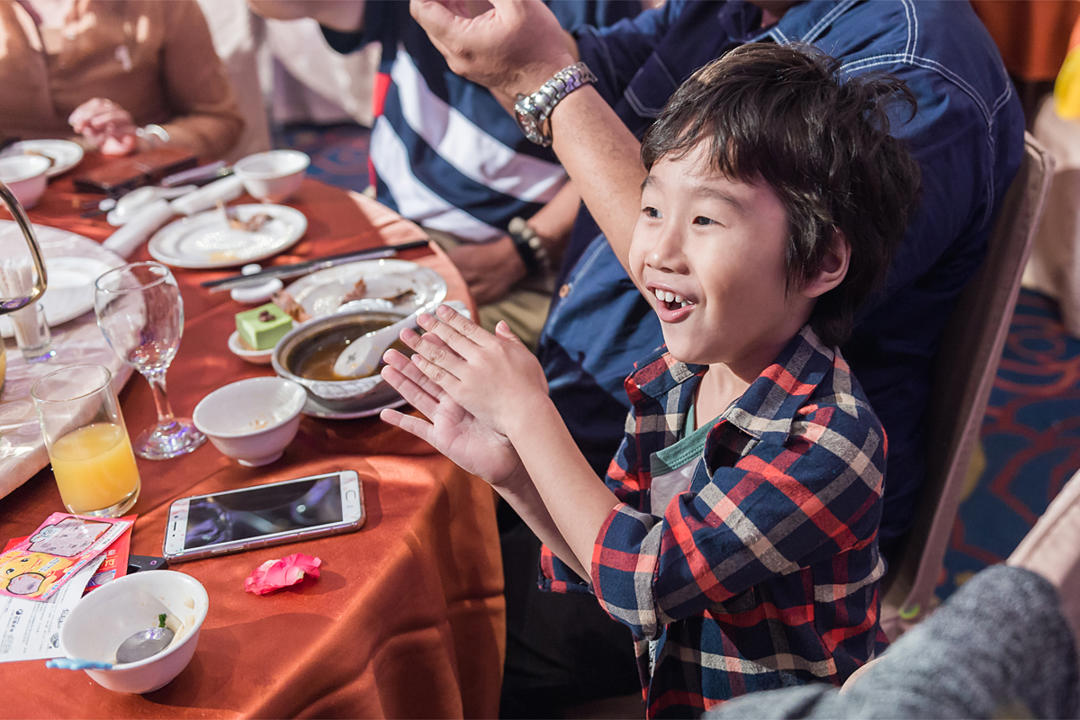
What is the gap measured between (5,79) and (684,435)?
2244 millimetres

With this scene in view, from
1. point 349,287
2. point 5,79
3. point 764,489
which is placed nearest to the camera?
point 764,489

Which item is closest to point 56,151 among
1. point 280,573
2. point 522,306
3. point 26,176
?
point 26,176

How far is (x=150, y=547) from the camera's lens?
0.96m

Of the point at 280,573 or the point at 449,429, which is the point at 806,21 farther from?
the point at 280,573

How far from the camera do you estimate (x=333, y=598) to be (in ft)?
2.91

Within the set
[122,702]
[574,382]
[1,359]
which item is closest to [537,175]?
[574,382]

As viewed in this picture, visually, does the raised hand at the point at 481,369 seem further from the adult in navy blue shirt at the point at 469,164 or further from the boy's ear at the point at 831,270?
the adult in navy blue shirt at the point at 469,164

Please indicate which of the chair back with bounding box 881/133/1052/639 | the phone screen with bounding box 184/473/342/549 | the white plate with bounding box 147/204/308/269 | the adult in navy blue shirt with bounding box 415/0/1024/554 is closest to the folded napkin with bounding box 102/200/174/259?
the white plate with bounding box 147/204/308/269

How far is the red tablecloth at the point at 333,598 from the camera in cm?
80

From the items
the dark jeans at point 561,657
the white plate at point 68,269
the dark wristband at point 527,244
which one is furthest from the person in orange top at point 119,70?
the dark jeans at point 561,657

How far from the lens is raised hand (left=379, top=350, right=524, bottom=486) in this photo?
102 cm

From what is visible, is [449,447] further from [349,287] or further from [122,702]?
[349,287]

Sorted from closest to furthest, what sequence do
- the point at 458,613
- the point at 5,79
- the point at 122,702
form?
the point at 122,702
the point at 458,613
the point at 5,79

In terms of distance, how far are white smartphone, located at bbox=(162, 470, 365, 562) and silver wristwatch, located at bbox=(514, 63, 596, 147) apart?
2.13 ft
